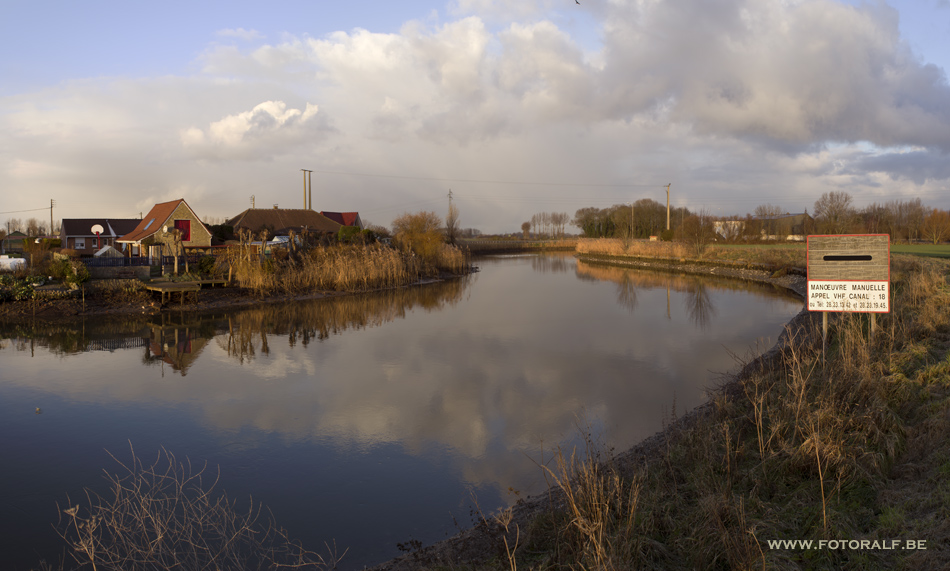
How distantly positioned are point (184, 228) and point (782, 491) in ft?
98.3

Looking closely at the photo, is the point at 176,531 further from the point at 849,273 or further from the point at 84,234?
the point at 84,234

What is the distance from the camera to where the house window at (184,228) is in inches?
1097

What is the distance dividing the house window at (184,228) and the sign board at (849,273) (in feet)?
92.7

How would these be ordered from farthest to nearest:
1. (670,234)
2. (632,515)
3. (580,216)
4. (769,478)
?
(580,216), (670,234), (769,478), (632,515)

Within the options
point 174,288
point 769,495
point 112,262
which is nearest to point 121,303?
point 174,288

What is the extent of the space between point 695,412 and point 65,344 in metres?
12.6

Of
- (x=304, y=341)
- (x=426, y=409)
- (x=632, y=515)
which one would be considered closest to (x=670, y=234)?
(x=304, y=341)

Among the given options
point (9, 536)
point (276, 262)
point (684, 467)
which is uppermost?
point (276, 262)

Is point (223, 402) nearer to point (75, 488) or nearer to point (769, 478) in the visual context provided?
point (75, 488)

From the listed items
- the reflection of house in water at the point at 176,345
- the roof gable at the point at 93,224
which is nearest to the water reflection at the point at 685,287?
the reflection of house in water at the point at 176,345

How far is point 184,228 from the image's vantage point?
28.2 metres

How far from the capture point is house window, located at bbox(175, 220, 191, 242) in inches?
1097

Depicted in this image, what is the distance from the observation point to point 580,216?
83750mm

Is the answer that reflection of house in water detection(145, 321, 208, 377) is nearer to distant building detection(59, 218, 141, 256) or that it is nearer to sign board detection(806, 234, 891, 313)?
sign board detection(806, 234, 891, 313)
